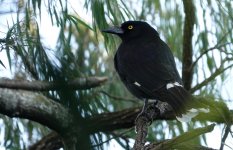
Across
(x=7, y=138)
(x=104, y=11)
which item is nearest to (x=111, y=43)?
(x=104, y=11)

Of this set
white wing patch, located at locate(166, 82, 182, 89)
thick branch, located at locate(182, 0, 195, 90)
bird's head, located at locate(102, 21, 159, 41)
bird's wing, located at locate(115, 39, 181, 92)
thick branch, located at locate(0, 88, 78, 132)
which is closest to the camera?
thick branch, located at locate(0, 88, 78, 132)

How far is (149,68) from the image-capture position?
336 cm

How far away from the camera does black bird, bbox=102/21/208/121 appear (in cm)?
277

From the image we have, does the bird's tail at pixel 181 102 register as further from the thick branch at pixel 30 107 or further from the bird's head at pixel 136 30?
the bird's head at pixel 136 30

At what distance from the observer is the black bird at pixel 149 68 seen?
9.09 feet

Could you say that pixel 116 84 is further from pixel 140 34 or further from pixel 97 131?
pixel 97 131

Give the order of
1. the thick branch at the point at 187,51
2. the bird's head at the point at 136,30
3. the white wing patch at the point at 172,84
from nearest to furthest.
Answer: the white wing patch at the point at 172,84 < the thick branch at the point at 187,51 < the bird's head at the point at 136,30

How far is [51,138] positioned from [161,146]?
1710mm

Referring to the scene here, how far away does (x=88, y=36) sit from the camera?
180 inches

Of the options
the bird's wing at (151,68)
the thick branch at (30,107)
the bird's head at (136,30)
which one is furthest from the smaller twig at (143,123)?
the bird's head at (136,30)

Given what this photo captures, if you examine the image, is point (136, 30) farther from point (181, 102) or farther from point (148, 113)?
point (181, 102)

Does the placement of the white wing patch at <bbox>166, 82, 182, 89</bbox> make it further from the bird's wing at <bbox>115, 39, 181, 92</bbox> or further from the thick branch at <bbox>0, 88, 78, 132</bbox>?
the thick branch at <bbox>0, 88, 78, 132</bbox>

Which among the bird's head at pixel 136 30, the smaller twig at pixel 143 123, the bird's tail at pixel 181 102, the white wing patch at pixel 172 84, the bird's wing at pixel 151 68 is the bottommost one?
the smaller twig at pixel 143 123

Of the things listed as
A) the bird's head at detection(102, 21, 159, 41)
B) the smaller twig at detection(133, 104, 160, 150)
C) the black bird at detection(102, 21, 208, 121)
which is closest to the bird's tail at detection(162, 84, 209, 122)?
the black bird at detection(102, 21, 208, 121)
